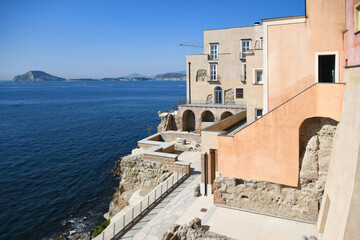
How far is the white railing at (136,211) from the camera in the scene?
42.5 feet

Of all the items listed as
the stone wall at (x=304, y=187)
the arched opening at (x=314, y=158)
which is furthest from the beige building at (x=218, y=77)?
the arched opening at (x=314, y=158)

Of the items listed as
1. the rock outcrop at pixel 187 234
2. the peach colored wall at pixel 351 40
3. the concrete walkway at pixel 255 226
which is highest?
the peach colored wall at pixel 351 40

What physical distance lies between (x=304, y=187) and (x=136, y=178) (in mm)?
14427

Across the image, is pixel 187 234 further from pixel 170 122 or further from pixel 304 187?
pixel 170 122

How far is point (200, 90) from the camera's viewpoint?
119 ft

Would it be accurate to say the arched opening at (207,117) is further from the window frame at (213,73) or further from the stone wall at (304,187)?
the stone wall at (304,187)

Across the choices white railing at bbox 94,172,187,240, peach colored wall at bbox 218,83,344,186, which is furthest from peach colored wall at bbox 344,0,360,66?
white railing at bbox 94,172,187,240

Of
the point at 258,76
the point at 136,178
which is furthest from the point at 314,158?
the point at 136,178

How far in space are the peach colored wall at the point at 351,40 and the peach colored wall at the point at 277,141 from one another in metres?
1.16

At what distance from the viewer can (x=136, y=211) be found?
14727 millimetres

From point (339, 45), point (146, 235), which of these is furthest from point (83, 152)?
point (339, 45)

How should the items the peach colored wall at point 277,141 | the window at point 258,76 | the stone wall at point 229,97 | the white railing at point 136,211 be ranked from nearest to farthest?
the peach colored wall at point 277,141 → the white railing at point 136,211 → the window at point 258,76 → the stone wall at point 229,97

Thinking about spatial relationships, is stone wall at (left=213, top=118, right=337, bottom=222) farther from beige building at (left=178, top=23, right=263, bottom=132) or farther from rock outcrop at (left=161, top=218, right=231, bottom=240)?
beige building at (left=178, top=23, right=263, bottom=132)

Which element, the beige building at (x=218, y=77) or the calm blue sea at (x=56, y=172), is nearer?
the calm blue sea at (x=56, y=172)
